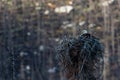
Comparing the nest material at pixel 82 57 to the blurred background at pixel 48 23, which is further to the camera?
the blurred background at pixel 48 23

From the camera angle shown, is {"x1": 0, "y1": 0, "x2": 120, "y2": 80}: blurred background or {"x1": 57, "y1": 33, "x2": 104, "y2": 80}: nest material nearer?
{"x1": 57, "y1": 33, "x2": 104, "y2": 80}: nest material

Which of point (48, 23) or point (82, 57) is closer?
point (82, 57)

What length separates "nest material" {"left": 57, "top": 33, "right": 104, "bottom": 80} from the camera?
337cm

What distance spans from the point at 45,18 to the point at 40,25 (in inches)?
11.8

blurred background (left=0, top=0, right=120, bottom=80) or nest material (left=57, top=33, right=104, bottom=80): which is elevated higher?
nest material (left=57, top=33, right=104, bottom=80)

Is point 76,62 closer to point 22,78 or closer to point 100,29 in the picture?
point 22,78

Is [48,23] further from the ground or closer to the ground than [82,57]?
closer to the ground

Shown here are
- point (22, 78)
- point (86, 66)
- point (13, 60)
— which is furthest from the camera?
point (22, 78)

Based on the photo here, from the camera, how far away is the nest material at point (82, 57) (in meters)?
3.37

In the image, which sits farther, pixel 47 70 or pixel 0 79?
pixel 47 70

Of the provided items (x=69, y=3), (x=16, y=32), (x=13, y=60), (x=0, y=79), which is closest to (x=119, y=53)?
(x=69, y=3)

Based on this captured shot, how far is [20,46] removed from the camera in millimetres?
14562

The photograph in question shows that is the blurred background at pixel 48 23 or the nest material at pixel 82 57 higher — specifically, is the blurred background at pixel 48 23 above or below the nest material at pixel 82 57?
below

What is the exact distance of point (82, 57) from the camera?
3365 millimetres
